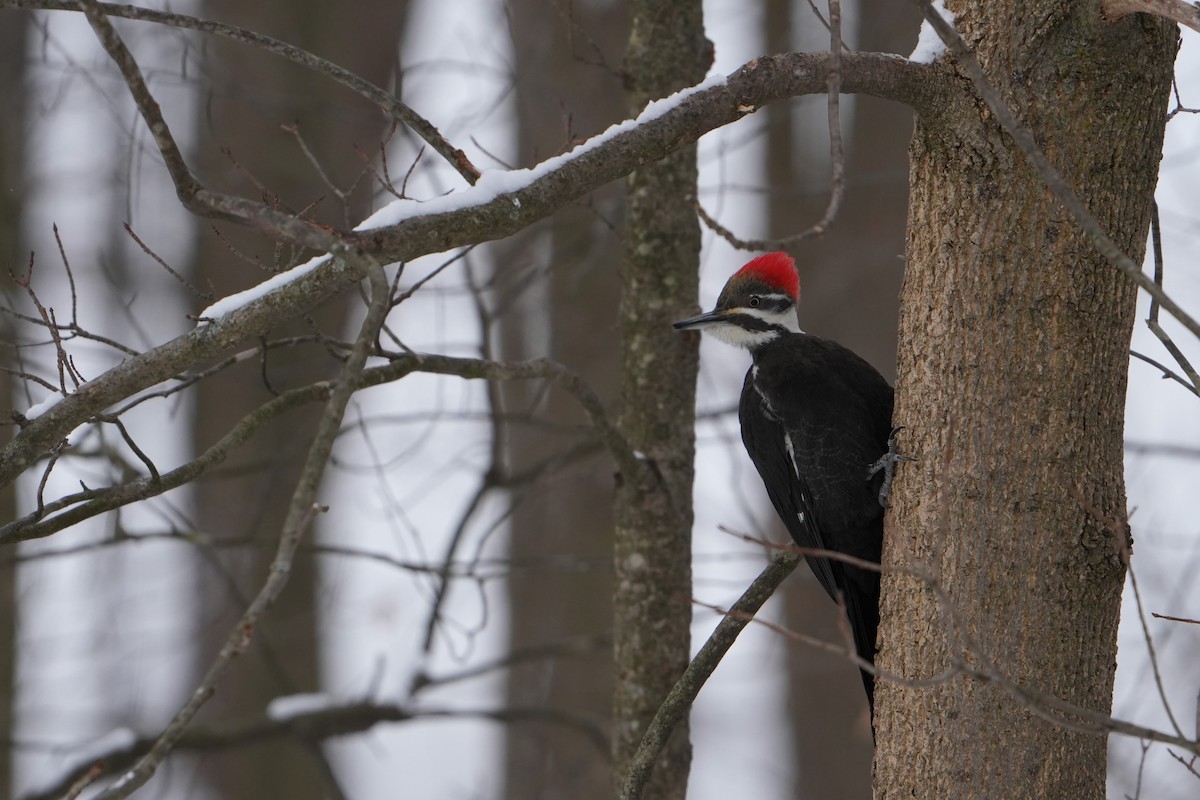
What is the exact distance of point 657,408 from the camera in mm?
3939

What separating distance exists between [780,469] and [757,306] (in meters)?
0.61

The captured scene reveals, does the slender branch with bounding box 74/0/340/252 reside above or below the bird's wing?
above

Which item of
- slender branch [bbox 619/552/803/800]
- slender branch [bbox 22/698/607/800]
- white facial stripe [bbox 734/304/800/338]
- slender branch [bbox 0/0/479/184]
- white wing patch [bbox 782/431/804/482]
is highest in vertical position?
slender branch [bbox 0/0/479/184]

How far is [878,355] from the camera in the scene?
292 inches

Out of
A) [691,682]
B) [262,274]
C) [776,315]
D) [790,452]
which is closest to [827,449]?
[790,452]

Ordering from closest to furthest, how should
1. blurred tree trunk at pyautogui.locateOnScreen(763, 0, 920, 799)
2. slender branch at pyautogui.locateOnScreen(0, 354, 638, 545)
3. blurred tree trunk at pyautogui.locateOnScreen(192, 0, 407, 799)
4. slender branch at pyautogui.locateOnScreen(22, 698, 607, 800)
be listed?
slender branch at pyautogui.locateOnScreen(0, 354, 638, 545) < slender branch at pyautogui.locateOnScreen(22, 698, 607, 800) < blurred tree trunk at pyautogui.locateOnScreen(192, 0, 407, 799) < blurred tree trunk at pyautogui.locateOnScreen(763, 0, 920, 799)

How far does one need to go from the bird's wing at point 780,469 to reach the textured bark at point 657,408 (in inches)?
Answer: 13.3

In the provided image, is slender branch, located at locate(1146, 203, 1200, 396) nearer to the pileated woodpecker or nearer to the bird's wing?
the pileated woodpecker

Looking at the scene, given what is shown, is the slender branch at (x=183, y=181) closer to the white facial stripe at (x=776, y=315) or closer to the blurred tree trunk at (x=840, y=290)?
the white facial stripe at (x=776, y=315)

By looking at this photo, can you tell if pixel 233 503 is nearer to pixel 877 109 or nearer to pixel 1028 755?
pixel 877 109

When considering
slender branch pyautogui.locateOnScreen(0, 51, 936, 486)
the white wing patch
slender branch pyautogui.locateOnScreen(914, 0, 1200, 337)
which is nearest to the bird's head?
the white wing patch

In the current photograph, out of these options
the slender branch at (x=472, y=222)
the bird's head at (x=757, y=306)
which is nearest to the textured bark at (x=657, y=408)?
the bird's head at (x=757, y=306)

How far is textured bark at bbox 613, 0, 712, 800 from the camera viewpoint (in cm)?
386

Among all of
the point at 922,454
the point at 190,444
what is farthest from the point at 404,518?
the point at 190,444
